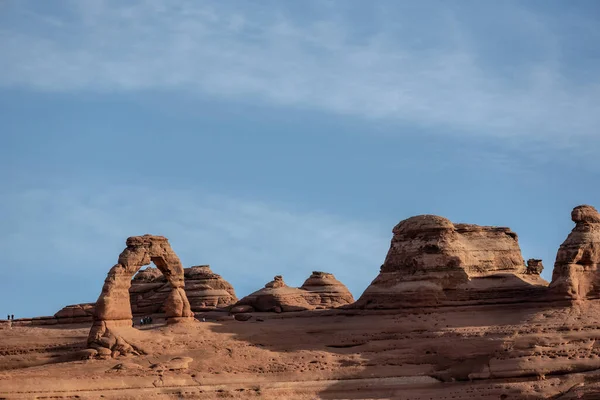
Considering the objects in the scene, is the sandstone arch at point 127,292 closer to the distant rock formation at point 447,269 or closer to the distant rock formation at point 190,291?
the distant rock formation at point 447,269

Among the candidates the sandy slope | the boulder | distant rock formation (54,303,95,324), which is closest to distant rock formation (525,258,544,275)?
the sandy slope

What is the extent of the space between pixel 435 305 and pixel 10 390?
2112cm

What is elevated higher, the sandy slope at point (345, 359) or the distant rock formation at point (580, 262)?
the distant rock formation at point (580, 262)

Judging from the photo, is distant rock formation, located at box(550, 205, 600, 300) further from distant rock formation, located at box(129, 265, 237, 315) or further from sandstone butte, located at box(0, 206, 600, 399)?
distant rock formation, located at box(129, 265, 237, 315)

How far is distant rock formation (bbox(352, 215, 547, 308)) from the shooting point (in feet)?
236

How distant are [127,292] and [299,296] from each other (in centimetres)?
1758

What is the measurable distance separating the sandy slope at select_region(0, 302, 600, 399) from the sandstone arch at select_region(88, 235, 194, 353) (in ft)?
2.47

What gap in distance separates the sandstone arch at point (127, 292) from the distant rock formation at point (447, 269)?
9168 millimetres

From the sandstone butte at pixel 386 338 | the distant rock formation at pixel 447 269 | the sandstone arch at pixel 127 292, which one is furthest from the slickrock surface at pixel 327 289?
the sandstone arch at pixel 127 292

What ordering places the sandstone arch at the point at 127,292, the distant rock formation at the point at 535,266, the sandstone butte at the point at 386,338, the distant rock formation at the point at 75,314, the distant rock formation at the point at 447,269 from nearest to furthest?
the sandstone butte at the point at 386,338, the sandstone arch at the point at 127,292, the distant rock formation at the point at 447,269, the distant rock formation at the point at 535,266, the distant rock formation at the point at 75,314

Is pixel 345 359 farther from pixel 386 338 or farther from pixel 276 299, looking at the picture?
pixel 276 299

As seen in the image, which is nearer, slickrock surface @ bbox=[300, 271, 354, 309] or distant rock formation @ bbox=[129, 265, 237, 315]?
distant rock formation @ bbox=[129, 265, 237, 315]

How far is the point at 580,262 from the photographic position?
70500 millimetres

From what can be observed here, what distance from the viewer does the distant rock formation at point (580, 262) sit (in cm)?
6962
